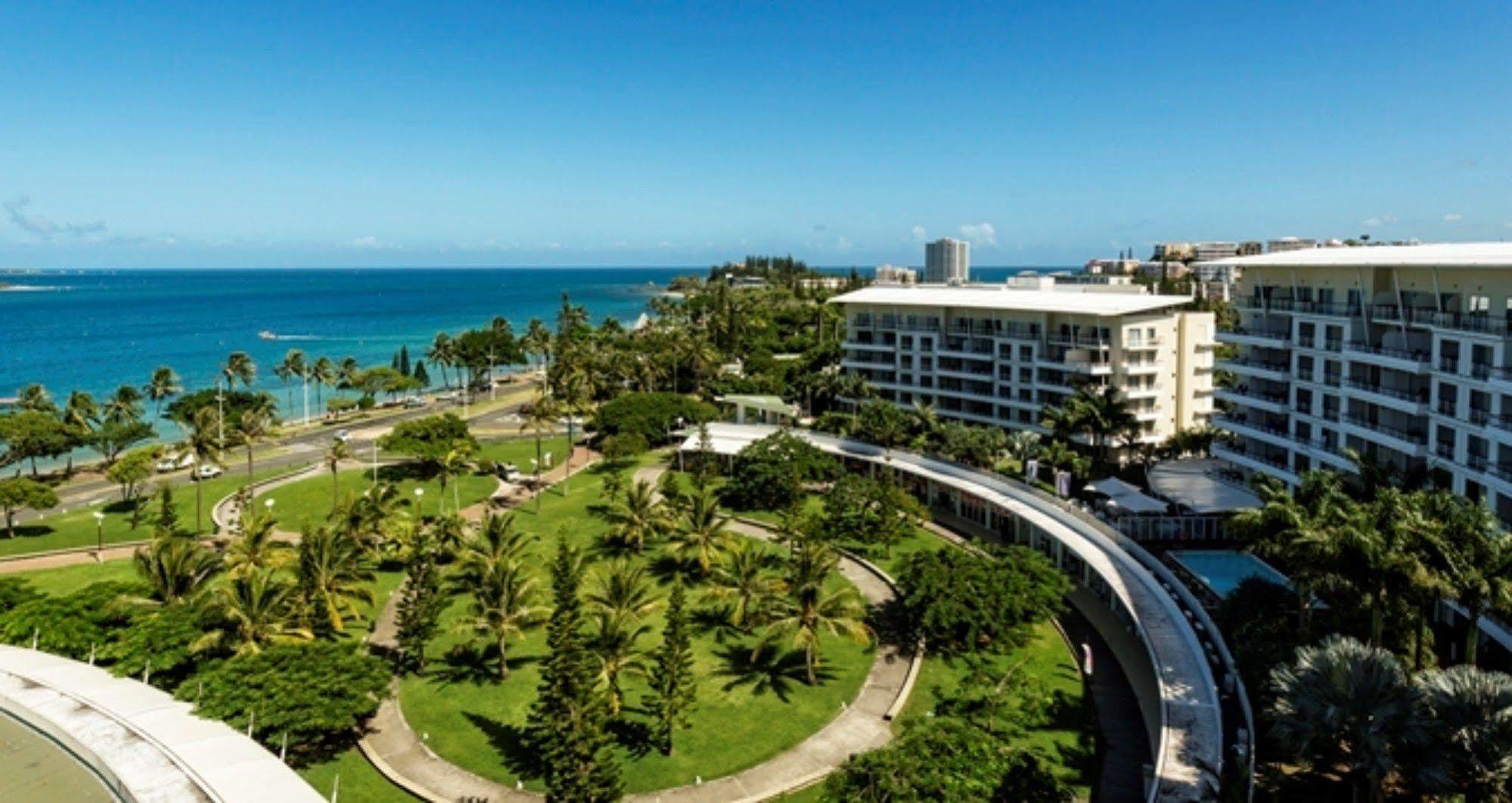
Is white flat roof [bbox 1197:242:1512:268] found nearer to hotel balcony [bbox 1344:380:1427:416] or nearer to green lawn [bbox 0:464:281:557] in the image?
hotel balcony [bbox 1344:380:1427:416]

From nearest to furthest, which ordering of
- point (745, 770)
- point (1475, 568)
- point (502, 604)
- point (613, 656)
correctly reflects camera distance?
point (1475, 568) < point (745, 770) < point (613, 656) < point (502, 604)

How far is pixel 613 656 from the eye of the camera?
3734 cm

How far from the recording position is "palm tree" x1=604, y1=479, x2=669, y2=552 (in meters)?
57.1

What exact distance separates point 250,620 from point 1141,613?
3574 cm

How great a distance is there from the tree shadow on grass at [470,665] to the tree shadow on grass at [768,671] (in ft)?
29.3

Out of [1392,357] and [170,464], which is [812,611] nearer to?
[1392,357]

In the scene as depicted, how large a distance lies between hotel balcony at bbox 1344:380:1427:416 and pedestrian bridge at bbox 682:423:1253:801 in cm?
1404

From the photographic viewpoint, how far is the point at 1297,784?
30.2 meters

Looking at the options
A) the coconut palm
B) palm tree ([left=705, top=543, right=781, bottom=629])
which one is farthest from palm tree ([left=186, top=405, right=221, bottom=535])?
palm tree ([left=705, top=543, right=781, bottom=629])

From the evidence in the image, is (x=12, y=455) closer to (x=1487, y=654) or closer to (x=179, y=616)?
(x=179, y=616)

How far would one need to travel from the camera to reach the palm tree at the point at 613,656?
3650 centimetres

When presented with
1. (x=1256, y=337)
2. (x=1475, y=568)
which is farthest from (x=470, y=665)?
(x=1256, y=337)

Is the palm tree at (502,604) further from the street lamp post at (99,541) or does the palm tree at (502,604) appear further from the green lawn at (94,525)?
the green lawn at (94,525)

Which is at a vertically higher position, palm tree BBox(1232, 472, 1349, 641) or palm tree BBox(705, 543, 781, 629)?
palm tree BBox(1232, 472, 1349, 641)
